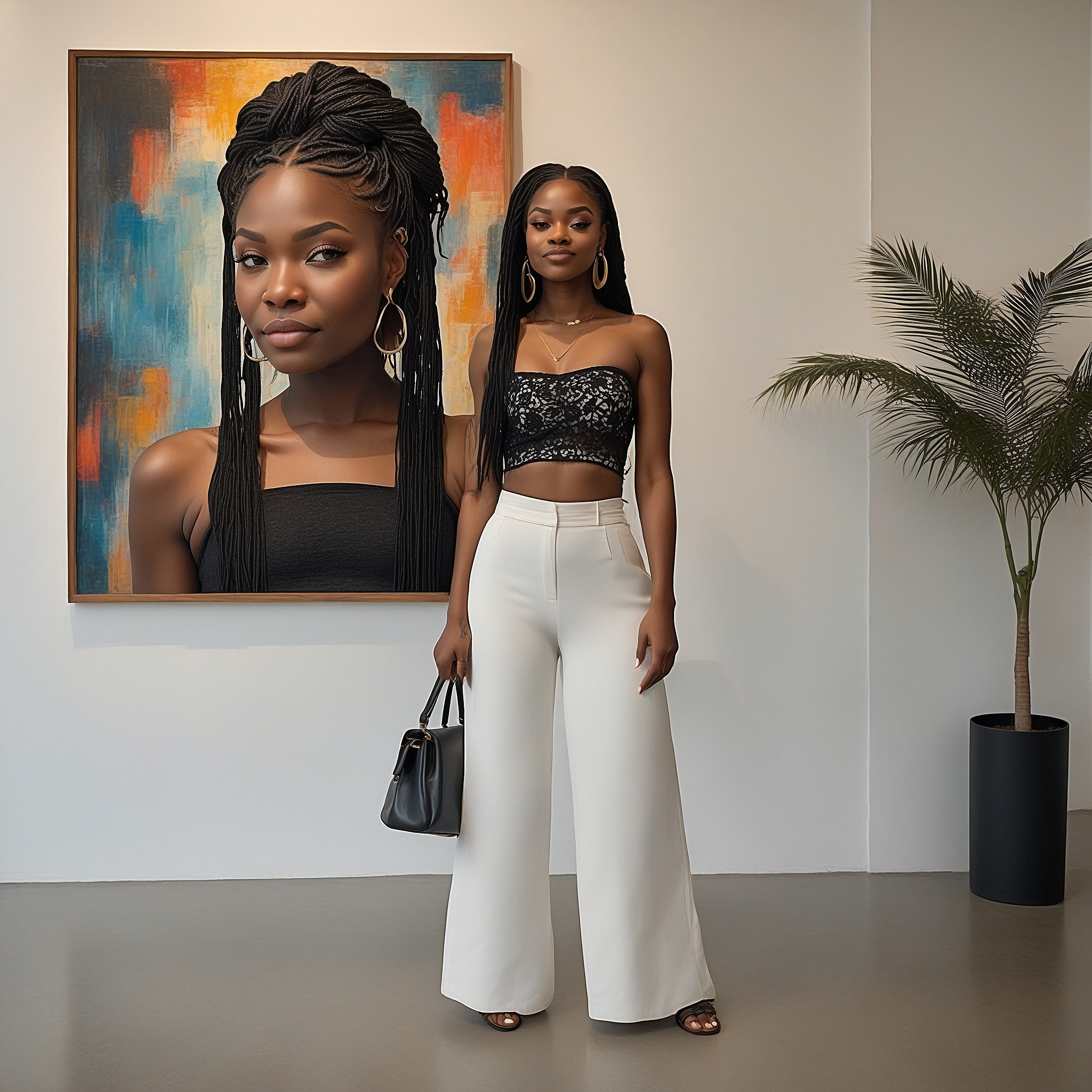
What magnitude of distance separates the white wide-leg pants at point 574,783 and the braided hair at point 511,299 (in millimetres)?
153

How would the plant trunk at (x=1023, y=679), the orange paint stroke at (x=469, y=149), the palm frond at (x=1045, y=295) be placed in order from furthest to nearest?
the orange paint stroke at (x=469, y=149)
the plant trunk at (x=1023, y=679)
the palm frond at (x=1045, y=295)

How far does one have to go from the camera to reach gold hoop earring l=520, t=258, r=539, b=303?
2.53 m

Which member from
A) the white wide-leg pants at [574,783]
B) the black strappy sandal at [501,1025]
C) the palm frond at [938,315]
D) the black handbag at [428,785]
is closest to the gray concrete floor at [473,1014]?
the black strappy sandal at [501,1025]

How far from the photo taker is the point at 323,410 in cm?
342

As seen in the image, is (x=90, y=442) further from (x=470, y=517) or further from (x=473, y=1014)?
(x=473, y=1014)

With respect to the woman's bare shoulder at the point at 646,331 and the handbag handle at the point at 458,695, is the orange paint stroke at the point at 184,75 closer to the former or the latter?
the woman's bare shoulder at the point at 646,331

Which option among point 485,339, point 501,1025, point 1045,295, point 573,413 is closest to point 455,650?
point 573,413

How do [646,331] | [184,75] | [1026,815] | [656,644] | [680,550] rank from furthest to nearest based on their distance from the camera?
[680,550] → [184,75] → [1026,815] → [646,331] → [656,644]

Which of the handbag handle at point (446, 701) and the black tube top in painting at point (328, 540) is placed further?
the black tube top in painting at point (328, 540)

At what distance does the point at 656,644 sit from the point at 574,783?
15.3 inches

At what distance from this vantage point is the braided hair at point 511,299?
8.14 ft

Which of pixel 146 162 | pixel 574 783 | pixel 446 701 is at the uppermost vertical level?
pixel 146 162

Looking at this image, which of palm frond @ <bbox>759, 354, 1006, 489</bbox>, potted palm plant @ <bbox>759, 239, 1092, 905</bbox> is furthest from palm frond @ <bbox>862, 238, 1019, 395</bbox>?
palm frond @ <bbox>759, 354, 1006, 489</bbox>

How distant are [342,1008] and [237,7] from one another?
306 cm
